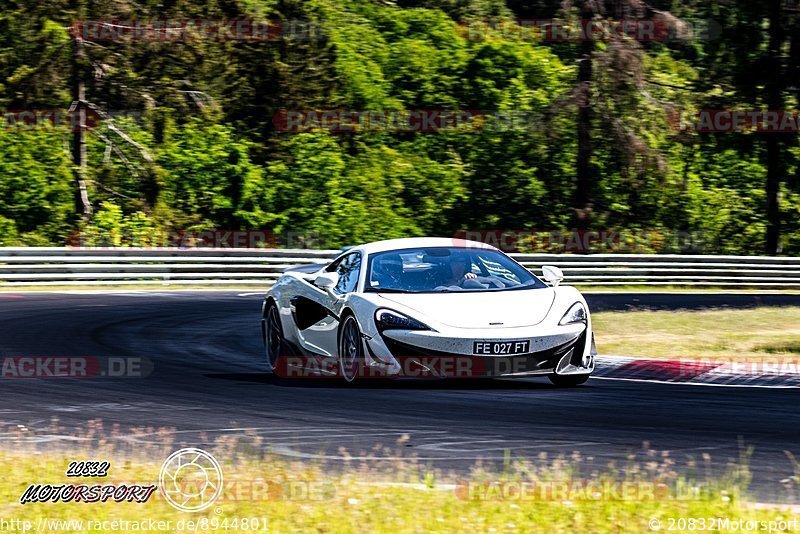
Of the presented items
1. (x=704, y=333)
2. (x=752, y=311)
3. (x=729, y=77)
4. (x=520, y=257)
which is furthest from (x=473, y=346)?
(x=729, y=77)

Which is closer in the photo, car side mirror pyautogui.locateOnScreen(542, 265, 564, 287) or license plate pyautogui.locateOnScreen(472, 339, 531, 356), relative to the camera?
license plate pyautogui.locateOnScreen(472, 339, 531, 356)

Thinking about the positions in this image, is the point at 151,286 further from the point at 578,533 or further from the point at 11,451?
the point at 578,533

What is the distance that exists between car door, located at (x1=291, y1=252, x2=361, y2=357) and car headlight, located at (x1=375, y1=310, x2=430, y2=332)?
0.71 meters

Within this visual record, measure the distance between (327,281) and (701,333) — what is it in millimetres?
6782

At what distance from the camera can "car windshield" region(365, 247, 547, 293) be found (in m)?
10.4

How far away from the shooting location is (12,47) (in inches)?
1532

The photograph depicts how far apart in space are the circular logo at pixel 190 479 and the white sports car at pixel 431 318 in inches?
106

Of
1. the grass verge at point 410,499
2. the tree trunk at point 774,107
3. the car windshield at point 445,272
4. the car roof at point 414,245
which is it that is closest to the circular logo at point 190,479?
the grass verge at point 410,499

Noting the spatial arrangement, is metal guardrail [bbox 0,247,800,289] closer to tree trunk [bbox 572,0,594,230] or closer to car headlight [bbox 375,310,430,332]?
tree trunk [bbox 572,0,594,230]

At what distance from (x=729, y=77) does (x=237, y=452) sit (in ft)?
108

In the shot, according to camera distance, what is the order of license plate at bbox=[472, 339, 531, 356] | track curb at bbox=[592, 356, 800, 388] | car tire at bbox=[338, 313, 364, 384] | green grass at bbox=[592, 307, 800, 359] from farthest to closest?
green grass at bbox=[592, 307, 800, 359] → track curb at bbox=[592, 356, 800, 388] → car tire at bbox=[338, 313, 364, 384] → license plate at bbox=[472, 339, 531, 356]

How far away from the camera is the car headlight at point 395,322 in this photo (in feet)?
31.1

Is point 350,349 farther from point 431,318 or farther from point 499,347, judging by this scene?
point 499,347

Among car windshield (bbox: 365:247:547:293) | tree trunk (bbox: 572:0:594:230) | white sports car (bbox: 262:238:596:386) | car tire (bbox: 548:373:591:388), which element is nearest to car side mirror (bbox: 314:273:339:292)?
white sports car (bbox: 262:238:596:386)
